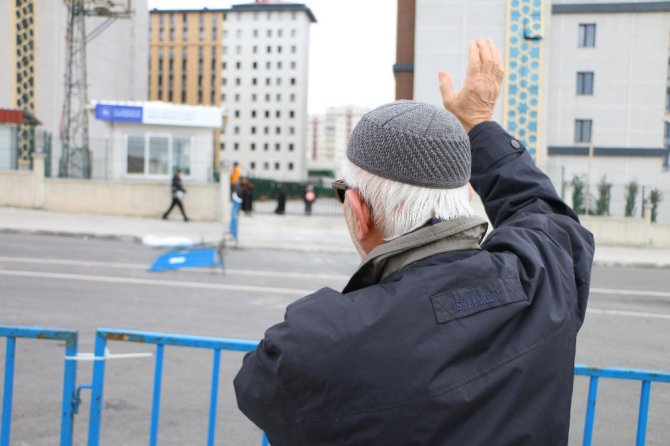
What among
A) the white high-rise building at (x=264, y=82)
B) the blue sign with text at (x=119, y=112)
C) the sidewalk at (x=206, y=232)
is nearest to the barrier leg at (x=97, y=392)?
the sidewalk at (x=206, y=232)

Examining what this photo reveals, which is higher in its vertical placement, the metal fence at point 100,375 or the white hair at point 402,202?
the white hair at point 402,202

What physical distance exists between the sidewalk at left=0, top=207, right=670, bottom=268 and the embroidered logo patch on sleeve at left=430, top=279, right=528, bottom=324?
1550 centimetres

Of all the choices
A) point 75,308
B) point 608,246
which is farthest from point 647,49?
point 75,308

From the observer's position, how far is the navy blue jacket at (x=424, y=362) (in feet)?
4.47

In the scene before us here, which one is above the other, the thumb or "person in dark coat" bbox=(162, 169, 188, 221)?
the thumb

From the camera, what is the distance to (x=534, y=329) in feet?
4.78

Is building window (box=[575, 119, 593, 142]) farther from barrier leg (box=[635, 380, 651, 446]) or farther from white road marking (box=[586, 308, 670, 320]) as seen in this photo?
barrier leg (box=[635, 380, 651, 446])

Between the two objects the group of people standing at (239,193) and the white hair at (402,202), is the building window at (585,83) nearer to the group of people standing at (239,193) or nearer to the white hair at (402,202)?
the group of people standing at (239,193)

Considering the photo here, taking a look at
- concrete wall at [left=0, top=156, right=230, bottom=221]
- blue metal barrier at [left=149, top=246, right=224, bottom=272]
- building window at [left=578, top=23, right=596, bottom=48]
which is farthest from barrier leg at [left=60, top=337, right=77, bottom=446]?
building window at [left=578, top=23, right=596, bottom=48]

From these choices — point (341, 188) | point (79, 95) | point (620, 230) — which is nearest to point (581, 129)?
point (620, 230)

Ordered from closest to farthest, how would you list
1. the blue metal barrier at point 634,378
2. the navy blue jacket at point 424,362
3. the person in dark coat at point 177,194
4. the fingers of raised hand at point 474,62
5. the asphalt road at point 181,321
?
the navy blue jacket at point 424,362 < the fingers of raised hand at point 474,62 < the blue metal barrier at point 634,378 < the asphalt road at point 181,321 < the person in dark coat at point 177,194

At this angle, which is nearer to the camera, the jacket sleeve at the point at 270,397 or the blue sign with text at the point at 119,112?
the jacket sleeve at the point at 270,397

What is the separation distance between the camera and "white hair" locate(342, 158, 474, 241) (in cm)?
153

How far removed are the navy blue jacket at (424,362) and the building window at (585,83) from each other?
127ft
